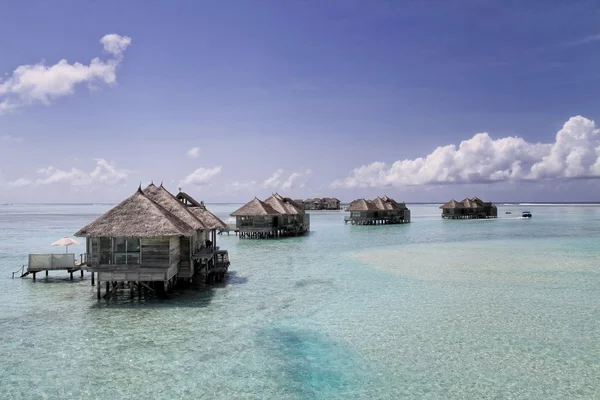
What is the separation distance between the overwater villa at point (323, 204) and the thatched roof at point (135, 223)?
118131mm

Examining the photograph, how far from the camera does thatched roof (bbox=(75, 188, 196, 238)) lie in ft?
57.2

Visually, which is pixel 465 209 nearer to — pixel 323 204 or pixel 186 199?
pixel 323 204

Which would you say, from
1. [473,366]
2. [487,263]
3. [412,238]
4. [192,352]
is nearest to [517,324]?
[473,366]

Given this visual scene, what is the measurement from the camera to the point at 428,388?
986cm

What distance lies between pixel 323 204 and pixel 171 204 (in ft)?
380

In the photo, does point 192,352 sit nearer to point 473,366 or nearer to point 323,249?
point 473,366

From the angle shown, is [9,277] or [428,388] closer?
[428,388]

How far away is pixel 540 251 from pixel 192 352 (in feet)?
102

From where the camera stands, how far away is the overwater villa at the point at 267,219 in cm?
4612

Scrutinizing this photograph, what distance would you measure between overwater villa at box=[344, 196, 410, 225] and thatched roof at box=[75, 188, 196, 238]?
51.9 meters

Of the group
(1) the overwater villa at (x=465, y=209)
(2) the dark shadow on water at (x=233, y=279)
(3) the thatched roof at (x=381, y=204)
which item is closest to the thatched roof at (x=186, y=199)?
(2) the dark shadow on water at (x=233, y=279)

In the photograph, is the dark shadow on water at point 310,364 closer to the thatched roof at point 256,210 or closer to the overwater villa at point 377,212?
the thatched roof at point 256,210

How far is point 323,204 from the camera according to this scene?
13688cm

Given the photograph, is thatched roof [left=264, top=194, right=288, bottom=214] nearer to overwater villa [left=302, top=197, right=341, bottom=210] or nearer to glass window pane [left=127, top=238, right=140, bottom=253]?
glass window pane [left=127, top=238, right=140, bottom=253]
